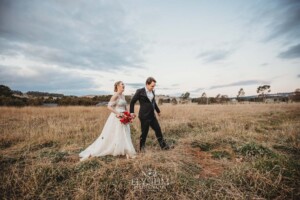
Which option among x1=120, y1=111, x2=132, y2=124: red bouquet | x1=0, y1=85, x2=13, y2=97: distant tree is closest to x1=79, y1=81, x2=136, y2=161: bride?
x1=120, y1=111, x2=132, y2=124: red bouquet

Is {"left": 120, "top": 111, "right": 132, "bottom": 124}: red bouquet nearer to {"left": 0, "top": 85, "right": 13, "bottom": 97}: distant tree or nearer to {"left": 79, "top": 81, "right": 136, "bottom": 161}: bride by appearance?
{"left": 79, "top": 81, "right": 136, "bottom": 161}: bride

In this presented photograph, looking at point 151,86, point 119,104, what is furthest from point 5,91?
point 151,86

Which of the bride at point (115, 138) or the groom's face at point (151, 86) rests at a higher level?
the groom's face at point (151, 86)

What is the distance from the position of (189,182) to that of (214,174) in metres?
0.83

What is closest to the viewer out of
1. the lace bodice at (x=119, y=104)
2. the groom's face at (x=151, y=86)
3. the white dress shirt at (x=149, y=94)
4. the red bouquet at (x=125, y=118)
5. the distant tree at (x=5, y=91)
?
the red bouquet at (x=125, y=118)

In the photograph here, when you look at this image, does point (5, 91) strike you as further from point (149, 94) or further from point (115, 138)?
point (149, 94)

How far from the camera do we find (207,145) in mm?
5957

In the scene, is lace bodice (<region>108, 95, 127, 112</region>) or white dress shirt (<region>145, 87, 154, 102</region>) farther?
white dress shirt (<region>145, 87, 154, 102</region>)

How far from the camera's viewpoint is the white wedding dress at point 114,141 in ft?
16.0

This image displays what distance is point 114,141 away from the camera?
4.95 m

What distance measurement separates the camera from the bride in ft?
16.0

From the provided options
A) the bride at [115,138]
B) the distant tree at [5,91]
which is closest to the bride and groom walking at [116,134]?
the bride at [115,138]

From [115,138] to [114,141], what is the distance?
0.28 feet

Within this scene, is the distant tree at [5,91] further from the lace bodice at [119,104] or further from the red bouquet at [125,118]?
the red bouquet at [125,118]
